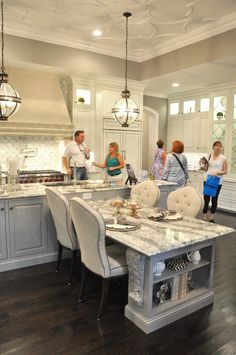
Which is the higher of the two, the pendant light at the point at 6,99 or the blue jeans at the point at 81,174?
the pendant light at the point at 6,99

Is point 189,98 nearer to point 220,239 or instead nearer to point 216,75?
point 216,75

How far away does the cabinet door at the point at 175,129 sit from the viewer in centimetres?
774

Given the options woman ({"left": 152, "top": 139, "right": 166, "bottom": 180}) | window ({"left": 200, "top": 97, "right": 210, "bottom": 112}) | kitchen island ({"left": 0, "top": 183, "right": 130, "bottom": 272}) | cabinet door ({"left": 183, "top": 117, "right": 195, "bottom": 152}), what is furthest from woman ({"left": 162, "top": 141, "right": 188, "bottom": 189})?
window ({"left": 200, "top": 97, "right": 210, "bottom": 112})

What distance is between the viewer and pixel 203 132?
7129 mm

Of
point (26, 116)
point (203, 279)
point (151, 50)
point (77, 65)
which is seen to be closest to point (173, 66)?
point (151, 50)

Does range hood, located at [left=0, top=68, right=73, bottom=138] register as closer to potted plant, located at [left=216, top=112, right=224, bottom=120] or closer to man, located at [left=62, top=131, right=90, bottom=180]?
man, located at [left=62, top=131, right=90, bottom=180]

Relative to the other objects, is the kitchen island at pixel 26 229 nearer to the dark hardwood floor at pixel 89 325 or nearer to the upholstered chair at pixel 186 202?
the dark hardwood floor at pixel 89 325

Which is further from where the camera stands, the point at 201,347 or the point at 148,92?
the point at 148,92

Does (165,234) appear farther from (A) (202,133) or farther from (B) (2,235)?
(A) (202,133)

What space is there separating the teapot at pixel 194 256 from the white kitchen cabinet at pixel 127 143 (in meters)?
3.99

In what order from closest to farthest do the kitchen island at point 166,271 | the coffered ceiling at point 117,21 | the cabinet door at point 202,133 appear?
the kitchen island at point 166,271 < the coffered ceiling at point 117,21 < the cabinet door at point 202,133

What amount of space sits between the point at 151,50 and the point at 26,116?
2771mm

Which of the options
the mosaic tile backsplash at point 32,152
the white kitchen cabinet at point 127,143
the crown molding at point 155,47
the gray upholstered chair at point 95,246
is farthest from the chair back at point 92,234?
the white kitchen cabinet at point 127,143

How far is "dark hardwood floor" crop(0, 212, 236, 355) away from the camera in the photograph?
6.91ft
